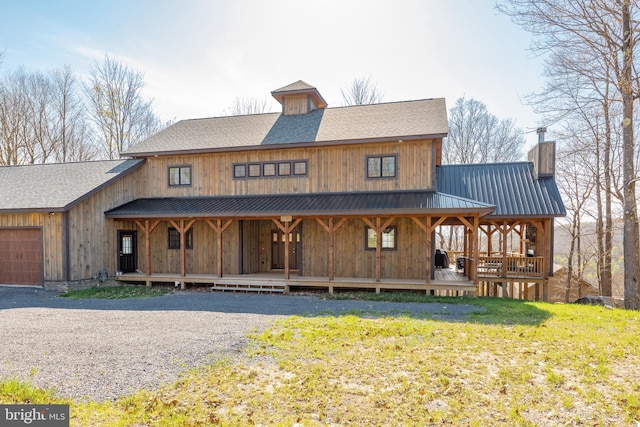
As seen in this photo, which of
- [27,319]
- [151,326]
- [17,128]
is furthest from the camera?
[17,128]

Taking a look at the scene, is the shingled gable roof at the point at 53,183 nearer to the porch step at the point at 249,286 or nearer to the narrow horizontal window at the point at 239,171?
the narrow horizontal window at the point at 239,171

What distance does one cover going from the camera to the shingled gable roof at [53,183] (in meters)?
12.7

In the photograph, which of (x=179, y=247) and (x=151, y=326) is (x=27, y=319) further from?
(x=179, y=247)

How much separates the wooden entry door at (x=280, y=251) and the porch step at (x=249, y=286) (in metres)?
2.40

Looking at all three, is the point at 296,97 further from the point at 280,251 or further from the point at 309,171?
the point at 280,251

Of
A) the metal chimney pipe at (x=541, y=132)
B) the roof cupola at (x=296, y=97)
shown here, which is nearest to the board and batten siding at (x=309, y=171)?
the roof cupola at (x=296, y=97)

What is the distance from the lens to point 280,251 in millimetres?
15469

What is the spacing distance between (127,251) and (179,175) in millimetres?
3771

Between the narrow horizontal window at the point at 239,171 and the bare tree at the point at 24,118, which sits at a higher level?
the bare tree at the point at 24,118

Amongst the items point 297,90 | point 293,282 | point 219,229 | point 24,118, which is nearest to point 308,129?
point 297,90

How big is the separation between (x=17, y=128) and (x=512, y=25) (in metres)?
32.6

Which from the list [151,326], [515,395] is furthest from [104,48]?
[515,395]

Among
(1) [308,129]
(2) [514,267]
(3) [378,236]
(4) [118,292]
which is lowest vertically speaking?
(4) [118,292]

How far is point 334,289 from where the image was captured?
41.9ft
